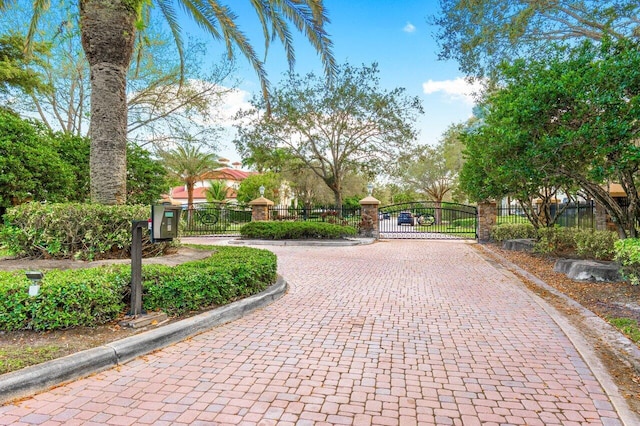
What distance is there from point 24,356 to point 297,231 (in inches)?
492

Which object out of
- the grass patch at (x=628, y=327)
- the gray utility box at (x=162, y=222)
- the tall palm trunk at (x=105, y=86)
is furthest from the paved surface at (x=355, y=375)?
the tall palm trunk at (x=105, y=86)

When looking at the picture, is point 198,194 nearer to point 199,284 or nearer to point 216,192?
point 216,192

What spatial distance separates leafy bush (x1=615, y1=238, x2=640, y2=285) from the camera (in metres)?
5.30

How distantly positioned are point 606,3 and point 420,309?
9148 mm

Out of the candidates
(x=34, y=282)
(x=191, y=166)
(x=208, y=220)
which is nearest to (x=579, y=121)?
(x=34, y=282)

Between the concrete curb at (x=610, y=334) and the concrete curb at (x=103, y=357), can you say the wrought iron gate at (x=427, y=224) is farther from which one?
the concrete curb at (x=103, y=357)

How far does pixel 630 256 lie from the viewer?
5.34 metres

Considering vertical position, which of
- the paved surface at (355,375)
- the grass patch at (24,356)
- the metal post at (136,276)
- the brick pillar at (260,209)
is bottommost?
the paved surface at (355,375)

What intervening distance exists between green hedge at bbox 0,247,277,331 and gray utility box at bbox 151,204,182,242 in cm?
46

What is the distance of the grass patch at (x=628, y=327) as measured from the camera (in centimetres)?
409

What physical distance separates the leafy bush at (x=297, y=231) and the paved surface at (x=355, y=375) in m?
9.90

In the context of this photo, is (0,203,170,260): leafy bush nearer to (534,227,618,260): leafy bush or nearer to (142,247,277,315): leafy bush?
(142,247,277,315): leafy bush

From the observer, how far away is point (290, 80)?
19344 mm

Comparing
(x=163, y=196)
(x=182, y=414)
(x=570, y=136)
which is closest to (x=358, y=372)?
(x=182, y=414)
